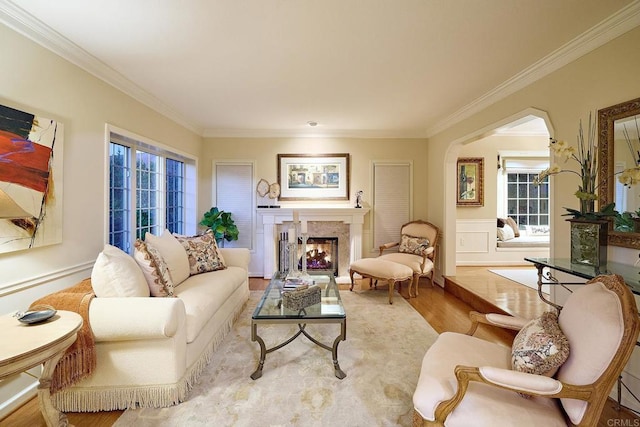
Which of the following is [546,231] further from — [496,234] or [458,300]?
[458,300]

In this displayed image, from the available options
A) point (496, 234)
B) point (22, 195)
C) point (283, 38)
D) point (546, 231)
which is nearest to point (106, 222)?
point (22, 195)

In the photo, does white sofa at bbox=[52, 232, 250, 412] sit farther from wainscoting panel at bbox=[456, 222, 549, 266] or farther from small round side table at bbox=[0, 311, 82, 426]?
wainscoting panel at bbox=[456, 222, 549, 266]

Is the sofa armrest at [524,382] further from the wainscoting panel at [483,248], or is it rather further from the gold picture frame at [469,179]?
the gold picture frame at [469,179]

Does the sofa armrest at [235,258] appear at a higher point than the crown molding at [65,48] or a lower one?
lower

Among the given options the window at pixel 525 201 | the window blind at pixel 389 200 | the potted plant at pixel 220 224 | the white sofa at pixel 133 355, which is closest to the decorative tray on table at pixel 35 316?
the white sofa at pixel 133 355

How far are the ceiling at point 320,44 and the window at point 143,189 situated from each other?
587mm

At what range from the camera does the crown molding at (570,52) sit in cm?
187

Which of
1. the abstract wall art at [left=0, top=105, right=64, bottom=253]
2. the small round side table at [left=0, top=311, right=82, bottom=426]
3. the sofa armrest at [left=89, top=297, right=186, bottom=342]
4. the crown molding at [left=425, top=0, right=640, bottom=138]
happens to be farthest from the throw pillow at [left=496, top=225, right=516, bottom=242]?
the abstract wall art at [left=0, top=105, right=64, bottom=253]

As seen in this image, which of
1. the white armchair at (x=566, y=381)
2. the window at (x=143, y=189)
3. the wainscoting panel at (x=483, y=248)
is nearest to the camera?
the white armchair at (x=566, y=381)

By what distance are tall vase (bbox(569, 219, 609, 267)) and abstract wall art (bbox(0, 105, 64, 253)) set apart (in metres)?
3.49

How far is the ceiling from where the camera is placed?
5.99ft

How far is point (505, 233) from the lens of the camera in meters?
5.41

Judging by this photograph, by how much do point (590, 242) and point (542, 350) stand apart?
1.12m

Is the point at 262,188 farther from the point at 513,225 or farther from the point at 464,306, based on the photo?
the point at 513,225
